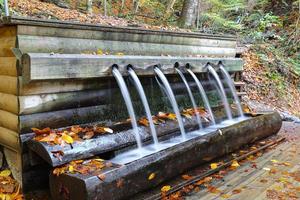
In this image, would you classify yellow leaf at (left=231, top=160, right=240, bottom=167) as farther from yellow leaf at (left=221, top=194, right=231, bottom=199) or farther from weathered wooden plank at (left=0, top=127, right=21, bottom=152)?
weathered wooden plank at (left=0, top=127, right=21, bottom=152)

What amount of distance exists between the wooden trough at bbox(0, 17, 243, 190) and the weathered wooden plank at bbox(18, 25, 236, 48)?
0.01m

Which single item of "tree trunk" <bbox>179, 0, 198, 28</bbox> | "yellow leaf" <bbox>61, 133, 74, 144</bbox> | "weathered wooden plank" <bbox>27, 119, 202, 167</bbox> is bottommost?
"weathered wooden plank" <bbox>27, 119, 202, 167</bbox>

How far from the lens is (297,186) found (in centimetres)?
417

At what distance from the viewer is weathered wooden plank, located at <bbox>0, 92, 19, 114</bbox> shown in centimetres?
373

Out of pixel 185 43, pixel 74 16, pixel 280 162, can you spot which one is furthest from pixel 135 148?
pixel 74 16

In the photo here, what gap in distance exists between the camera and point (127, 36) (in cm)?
526

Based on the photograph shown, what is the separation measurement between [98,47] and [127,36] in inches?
26.0

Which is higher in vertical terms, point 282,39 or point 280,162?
point 282,39

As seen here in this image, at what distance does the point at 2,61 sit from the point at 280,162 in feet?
14.1

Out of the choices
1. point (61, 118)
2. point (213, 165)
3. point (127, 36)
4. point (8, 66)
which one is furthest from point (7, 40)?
point (213, 165)

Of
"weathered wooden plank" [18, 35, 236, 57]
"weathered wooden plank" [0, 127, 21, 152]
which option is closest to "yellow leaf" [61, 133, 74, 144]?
"weathered wooden plank" [0, 127, 21, 152]

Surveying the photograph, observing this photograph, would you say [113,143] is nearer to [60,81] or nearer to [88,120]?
[88,120]

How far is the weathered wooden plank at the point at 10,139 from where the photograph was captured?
12.3 ft

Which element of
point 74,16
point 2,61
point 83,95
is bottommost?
point 83,95
